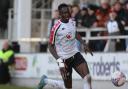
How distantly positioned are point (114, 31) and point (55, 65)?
2.49 m

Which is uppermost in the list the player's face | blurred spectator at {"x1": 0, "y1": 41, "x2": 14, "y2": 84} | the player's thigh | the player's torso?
the player's face

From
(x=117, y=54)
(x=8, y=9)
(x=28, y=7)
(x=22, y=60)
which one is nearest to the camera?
(x=117, y=54)

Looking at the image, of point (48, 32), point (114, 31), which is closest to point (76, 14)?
point (48, 32)

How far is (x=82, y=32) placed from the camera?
74.3 feet

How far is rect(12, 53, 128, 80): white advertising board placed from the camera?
20719mm

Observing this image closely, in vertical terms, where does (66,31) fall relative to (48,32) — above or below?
above

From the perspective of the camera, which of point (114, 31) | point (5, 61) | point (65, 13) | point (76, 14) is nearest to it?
point (65, 13)

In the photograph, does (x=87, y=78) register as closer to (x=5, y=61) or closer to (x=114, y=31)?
(x=114, y=31)

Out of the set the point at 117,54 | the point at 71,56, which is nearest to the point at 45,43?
the point at 117,54

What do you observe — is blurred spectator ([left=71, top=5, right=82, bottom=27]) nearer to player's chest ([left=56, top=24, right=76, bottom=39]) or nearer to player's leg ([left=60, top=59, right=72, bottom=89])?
player's leg ([left=60, top=59, right=72, bottom=89])

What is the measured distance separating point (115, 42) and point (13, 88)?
3.53 metres

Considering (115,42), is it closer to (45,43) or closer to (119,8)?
(119,8)

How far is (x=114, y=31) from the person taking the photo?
21.2m

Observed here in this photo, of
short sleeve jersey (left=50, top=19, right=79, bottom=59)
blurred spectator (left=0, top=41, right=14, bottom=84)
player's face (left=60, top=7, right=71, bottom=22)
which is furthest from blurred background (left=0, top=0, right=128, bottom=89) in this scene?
player's face (left=60, top=7, right=71, bottom=22)
